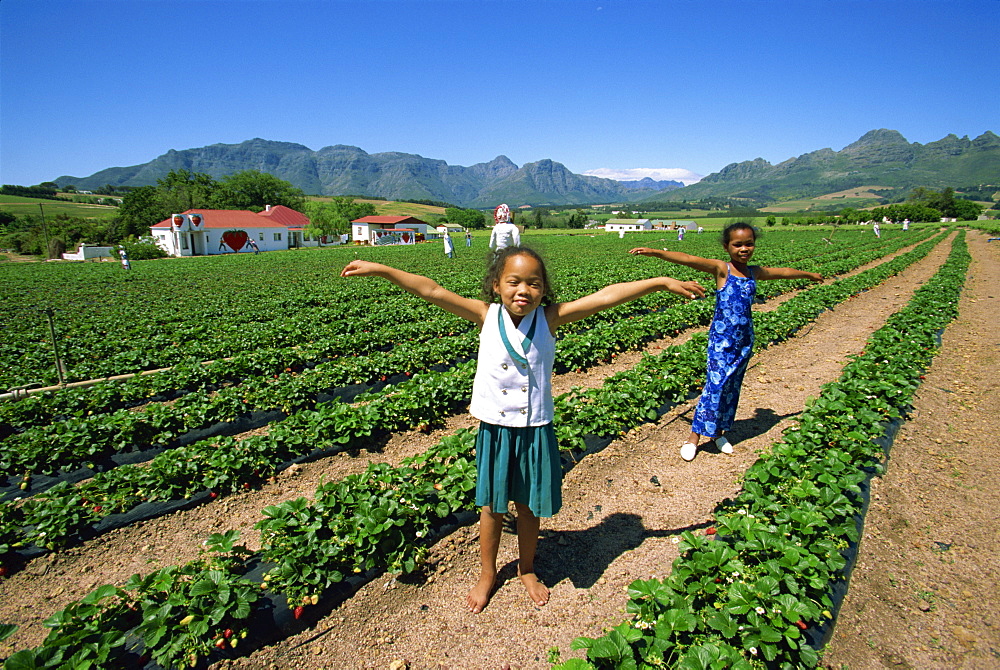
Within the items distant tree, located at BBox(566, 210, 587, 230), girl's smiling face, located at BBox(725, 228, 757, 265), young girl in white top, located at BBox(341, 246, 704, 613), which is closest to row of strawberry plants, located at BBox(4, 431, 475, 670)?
young girl in white top, located at BBox(341, 246, 704, 613)

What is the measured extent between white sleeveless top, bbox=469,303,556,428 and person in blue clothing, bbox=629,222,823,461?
2.46 metres

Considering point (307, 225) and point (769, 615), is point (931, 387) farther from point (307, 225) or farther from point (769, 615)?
point (307, 225)

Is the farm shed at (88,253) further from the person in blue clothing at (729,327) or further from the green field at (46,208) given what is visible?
the person in blue clothing at (729,327)

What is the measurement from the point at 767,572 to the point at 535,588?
1401 mm

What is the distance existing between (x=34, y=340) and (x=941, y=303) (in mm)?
21042

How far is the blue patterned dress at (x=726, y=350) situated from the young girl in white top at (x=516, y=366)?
2088mm

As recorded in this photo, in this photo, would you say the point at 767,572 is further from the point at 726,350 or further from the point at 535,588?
the point at 726,350

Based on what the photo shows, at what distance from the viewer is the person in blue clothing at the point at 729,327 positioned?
454 cm

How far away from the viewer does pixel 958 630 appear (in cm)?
278

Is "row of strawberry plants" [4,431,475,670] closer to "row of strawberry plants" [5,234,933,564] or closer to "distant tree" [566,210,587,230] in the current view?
"row of strawberry plants" [5,234,933,564]

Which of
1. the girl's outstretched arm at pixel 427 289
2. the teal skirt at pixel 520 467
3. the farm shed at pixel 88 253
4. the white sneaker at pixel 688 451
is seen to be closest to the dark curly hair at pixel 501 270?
the girl's outstretched arm at pixel 427 289

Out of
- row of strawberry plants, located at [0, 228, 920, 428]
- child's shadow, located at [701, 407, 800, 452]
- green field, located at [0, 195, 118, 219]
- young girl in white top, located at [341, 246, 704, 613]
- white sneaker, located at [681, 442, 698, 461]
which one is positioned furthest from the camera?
green field, located at [0, 195, 118, 219]

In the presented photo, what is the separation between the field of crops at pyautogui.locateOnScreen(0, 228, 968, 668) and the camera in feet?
8.25

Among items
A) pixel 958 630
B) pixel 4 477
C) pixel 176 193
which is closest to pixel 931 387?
pixel 958 630
